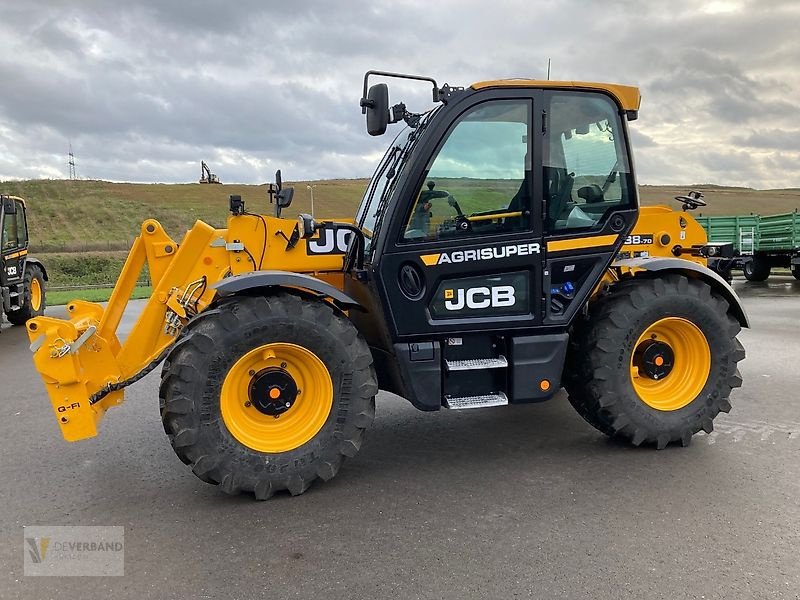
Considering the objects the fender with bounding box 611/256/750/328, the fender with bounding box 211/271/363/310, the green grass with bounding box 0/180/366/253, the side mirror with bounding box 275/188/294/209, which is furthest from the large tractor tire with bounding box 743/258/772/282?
the green grass with bounding box 0/180/366/253

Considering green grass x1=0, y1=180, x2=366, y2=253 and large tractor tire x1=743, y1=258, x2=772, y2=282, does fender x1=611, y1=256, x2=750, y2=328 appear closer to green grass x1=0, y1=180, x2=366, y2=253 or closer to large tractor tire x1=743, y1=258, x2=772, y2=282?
large tractor tire x1=743, y1=258, x2=772, y2=282

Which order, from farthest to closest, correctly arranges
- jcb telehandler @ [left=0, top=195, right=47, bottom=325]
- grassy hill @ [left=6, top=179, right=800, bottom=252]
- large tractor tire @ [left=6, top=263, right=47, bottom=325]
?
grassy hill @ [left=6, top=179, right=800, bottom=252], large tractor tire @ [left=6, top=263, right=47, bottom=325], jcb telehandler @ [left=0, top=195, right=47, bottom=325]

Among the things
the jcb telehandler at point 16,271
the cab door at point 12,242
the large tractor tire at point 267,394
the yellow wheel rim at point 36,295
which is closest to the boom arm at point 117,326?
the large tractor tire at point 267,394

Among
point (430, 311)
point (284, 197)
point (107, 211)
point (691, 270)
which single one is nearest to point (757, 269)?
point (691, 270)

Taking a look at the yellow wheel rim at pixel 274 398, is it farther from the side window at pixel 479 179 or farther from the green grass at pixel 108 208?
the green grass at pixel 108 208

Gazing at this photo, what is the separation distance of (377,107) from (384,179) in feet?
2.32

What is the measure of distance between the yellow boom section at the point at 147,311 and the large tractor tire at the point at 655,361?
6.39 ft

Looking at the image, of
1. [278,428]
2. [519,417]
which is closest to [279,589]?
[278,428]

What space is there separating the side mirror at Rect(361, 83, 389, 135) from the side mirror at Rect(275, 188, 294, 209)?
0.97 metres

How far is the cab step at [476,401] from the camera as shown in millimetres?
4062

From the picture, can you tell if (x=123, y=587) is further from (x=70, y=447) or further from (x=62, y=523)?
(x=70, y=447)

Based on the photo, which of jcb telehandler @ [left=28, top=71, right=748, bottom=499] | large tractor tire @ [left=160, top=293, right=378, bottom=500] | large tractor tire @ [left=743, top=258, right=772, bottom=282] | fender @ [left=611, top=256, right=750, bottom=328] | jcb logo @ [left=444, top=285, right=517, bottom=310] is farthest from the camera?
large tractor tire @ [left=743, top=258, right=772, bottom=282]

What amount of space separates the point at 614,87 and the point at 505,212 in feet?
4.02

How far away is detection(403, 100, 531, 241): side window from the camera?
4082 millimetres
